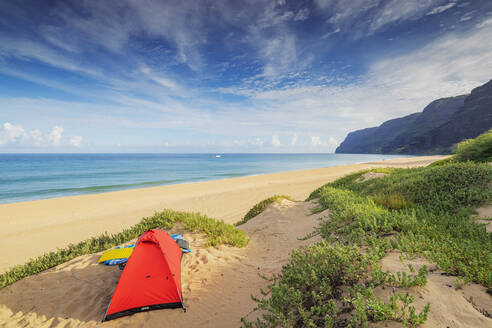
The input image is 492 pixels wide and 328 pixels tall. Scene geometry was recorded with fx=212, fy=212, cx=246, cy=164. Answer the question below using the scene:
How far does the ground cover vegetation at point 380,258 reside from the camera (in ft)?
9.35

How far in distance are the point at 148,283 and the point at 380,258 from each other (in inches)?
198

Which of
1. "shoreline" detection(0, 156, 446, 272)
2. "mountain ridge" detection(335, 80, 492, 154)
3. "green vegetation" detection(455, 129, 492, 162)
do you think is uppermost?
"mountain ridge" detection(335, 80, 492, 154)

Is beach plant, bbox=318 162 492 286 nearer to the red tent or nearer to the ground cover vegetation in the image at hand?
the ground cover vegetation

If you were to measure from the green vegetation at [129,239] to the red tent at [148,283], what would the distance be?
2.60 meters

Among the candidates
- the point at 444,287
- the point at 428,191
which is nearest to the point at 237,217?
the point at 428,191

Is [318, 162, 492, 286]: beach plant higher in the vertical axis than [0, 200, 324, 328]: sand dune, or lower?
higher

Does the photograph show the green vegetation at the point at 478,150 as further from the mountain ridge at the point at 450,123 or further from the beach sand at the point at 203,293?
the mountain ridge at the point at 450,123

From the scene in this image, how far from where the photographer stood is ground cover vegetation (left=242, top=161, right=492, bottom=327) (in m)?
2.85

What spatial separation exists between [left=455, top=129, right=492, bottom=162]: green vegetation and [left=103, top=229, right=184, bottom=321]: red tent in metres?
13.6

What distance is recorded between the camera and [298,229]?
8734 mm


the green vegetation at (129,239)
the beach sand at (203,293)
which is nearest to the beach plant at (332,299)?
the beach sand at (203,293)

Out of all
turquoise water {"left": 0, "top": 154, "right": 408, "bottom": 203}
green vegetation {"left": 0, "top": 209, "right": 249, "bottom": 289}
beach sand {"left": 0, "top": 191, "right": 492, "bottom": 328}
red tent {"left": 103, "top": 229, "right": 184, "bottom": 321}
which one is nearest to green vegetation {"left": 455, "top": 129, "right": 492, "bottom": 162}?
beach sand {"left": 0, "top": 191, "right": 492, "bottom": 328}

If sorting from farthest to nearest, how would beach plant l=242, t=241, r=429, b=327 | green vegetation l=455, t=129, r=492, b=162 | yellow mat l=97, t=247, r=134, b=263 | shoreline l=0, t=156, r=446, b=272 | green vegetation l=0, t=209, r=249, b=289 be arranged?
shoreline l=0, t=156, r=446, b=272, green vegetation l=455, t=129, r=492, b=162, green vegetation l=0, t=209, r=249, b=289, yellow mat l=97, t=247, r=134, b=263, beach plant l=242, t=241, r=429, b=327

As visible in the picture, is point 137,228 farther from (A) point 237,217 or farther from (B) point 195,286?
(A) point 237,217
